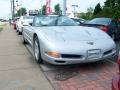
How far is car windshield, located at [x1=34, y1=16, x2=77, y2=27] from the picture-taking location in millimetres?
7402

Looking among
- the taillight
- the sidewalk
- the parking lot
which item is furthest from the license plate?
the taillight

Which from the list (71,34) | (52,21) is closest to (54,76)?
(71,34)

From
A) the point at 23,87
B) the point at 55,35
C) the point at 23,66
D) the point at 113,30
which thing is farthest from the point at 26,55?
the point at 113,30

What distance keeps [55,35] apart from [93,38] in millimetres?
918

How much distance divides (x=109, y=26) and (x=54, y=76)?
654 cm

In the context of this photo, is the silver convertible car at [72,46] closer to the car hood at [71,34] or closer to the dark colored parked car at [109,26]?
the car hood at [71,34]

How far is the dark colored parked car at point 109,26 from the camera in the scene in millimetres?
11016

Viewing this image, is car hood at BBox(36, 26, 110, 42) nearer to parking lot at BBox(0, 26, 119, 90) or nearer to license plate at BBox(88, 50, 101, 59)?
license plate at BBox(88, 50, 101, 59)

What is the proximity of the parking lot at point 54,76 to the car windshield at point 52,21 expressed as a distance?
1.34 meters

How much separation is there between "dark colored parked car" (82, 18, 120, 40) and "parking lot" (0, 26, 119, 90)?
15.7ft

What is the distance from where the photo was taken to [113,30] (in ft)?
37.5

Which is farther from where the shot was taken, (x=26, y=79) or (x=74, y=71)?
(x=74, y=71)

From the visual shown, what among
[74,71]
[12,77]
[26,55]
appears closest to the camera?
[12,77]

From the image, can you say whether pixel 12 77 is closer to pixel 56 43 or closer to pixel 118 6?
pixel 56 43
